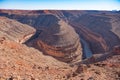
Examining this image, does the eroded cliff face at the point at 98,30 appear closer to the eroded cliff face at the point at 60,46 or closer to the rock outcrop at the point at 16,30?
the eroded cliff face at the point at 60,46

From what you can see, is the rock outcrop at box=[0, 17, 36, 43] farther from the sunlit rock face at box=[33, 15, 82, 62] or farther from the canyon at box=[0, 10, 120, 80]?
the sunlit rock face at box=[33, 15, 82, 62]

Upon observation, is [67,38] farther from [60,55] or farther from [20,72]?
[20,72]

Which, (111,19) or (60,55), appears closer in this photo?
(60,55)

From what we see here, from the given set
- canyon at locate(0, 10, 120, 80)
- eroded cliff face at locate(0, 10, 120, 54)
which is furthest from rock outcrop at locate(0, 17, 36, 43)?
eroded cliff face at locate(0, 10, 120, 54)

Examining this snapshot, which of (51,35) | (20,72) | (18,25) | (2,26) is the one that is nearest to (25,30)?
(18,25)

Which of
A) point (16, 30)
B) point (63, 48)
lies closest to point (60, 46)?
point (63, 48)

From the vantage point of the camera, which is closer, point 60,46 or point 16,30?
point 60,46

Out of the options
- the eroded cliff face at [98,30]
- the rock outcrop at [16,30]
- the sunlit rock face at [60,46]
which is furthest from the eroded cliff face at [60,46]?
the eroded cliff face at [98,30]

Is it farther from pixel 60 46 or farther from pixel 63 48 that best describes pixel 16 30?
pixel 63 48

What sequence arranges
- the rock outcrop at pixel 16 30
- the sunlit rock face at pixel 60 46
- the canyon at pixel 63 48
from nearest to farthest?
the canyon at pixel 63 48, the sunlit rock face at pixel 60 46, the rock outcrop at pixel 16 30

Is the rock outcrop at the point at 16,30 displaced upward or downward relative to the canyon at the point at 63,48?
upward

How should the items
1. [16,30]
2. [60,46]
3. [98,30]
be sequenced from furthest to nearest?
[98,30], [16,30], [60,46]
